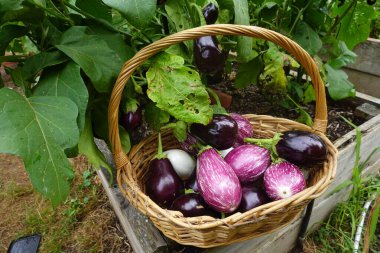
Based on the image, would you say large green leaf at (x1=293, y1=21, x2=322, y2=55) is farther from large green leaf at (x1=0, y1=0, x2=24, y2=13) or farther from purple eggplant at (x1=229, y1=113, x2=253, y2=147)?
large green leaf at (x1=0, y1=0, x2=24, y2=13)

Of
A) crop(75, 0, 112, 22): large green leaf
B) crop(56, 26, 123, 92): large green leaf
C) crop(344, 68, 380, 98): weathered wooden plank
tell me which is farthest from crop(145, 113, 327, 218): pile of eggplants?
crop(344, 68, 380, 98): weathered wooden plank

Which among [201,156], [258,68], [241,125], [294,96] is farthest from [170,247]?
[294,96]

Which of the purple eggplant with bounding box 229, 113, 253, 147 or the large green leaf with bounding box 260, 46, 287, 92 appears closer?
the purple eggplant with bounding box 229, 113, 253, 147

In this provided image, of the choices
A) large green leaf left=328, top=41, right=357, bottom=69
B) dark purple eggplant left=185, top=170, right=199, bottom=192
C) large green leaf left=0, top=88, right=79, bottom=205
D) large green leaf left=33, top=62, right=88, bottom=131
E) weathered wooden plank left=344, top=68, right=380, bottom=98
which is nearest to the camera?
large green leaf left=0, top=88, right=79, bottom=205

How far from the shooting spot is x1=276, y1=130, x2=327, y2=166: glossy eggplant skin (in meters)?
0.71

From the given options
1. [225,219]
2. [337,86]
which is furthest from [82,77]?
[337,86]

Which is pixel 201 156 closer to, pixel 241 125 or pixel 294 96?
pixel 241 125

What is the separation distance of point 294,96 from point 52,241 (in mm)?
1123

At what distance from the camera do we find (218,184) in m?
0.65

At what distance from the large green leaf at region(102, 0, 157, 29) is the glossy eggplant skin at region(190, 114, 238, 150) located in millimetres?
285

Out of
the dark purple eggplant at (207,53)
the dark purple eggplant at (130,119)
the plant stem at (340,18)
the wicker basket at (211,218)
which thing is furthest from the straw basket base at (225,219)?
the plant stem at (340,18)

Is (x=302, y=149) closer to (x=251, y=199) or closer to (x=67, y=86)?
(x=251, y=199)

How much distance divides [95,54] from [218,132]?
31 cm

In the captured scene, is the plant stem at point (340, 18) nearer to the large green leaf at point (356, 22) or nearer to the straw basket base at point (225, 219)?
the large green leaf at point (356, 22)
